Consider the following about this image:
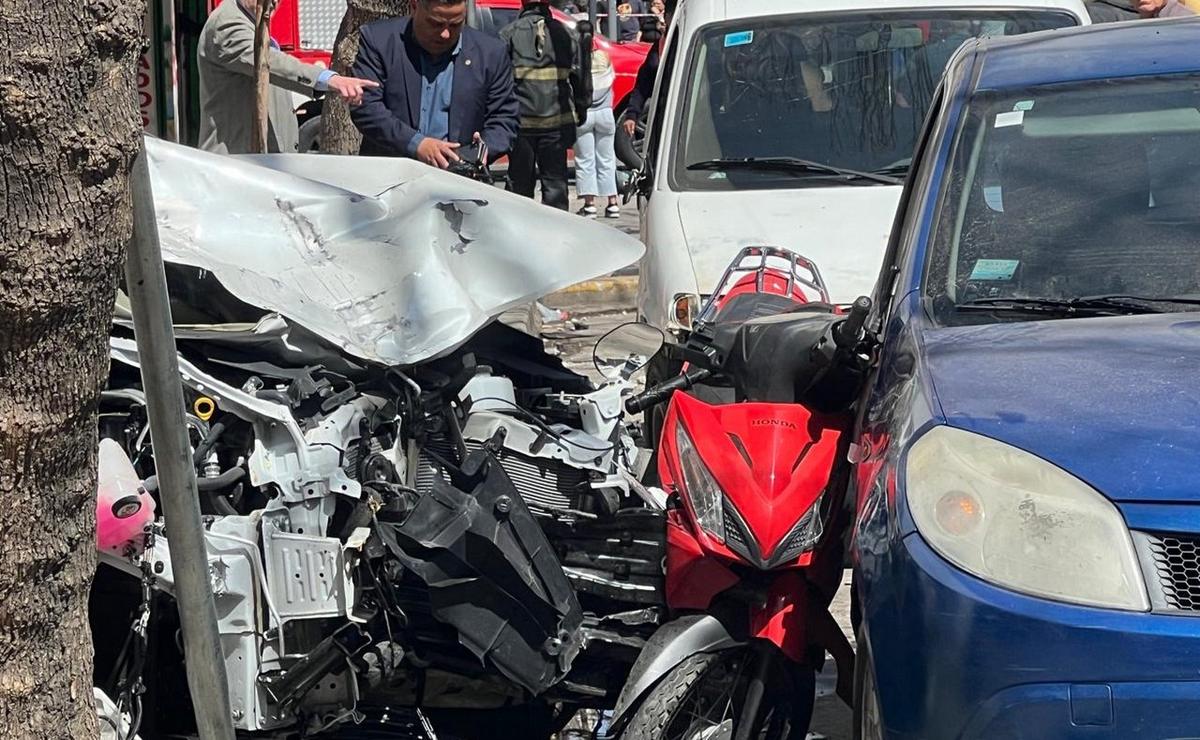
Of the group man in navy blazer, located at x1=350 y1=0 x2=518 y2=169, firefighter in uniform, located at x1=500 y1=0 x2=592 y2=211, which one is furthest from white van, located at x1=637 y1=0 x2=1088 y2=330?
firefighter in uniform, located at x1=500 y1=0 x2=592 y2=211

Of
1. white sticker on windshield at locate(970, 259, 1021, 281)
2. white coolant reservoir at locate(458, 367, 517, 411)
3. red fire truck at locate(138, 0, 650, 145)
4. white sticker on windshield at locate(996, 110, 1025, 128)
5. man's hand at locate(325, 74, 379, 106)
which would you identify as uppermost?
white sticker on windshield at locate(996, 110, 1025, 128)

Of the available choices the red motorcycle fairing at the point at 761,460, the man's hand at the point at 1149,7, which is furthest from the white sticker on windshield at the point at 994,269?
the man's hand at the point at 1149,7

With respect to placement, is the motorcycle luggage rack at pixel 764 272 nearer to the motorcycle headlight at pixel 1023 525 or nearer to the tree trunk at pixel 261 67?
the motorcycle headlight at pixel 1023 525

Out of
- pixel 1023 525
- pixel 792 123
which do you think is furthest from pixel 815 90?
pixel 1023 525

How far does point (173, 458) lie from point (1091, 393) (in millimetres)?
1622

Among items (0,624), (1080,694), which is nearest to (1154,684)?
(1080,694)

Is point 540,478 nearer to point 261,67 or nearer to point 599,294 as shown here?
point 261,67

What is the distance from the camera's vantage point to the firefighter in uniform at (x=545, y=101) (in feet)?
35.5

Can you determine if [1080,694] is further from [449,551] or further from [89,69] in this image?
[89,69]

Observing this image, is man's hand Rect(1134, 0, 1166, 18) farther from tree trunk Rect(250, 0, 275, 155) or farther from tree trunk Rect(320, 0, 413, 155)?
tree trunk Rect(250, 0, 275, 155)

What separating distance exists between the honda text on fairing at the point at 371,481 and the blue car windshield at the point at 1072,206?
0.93 m

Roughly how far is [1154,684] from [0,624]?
1.77 metres

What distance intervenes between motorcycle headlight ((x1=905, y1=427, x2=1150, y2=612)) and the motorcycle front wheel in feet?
3.05

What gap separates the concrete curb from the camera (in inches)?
419
